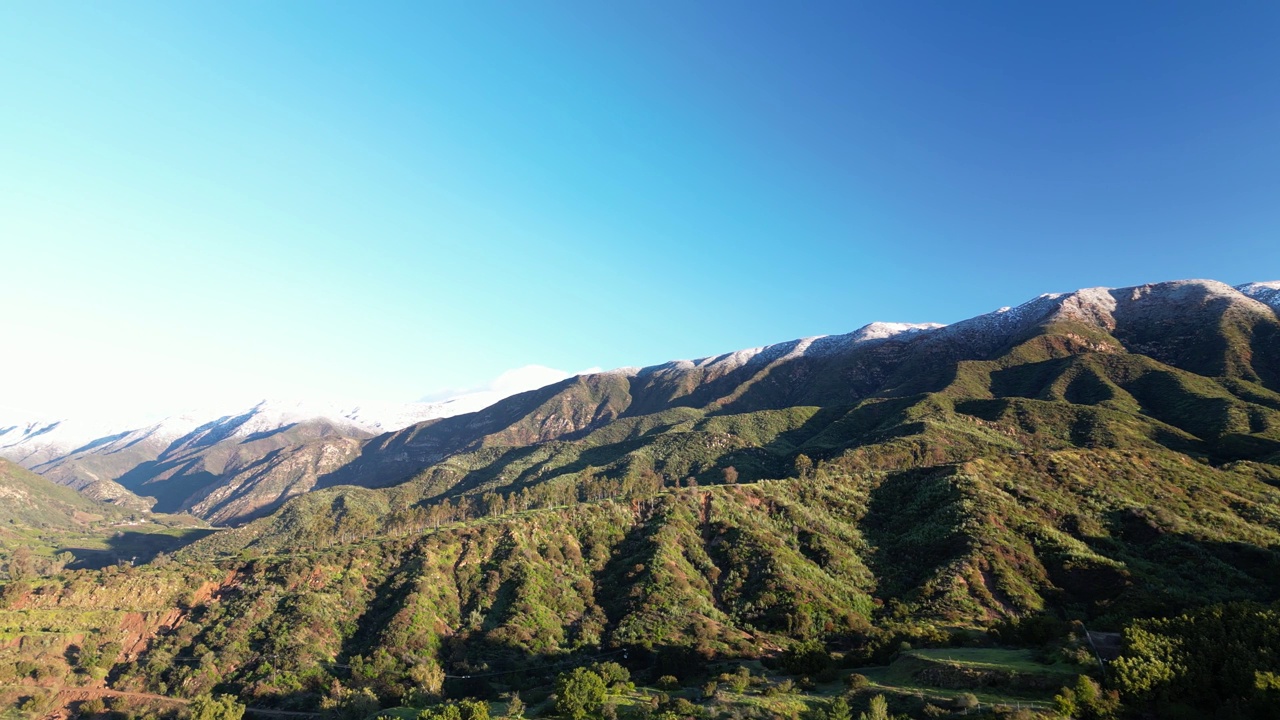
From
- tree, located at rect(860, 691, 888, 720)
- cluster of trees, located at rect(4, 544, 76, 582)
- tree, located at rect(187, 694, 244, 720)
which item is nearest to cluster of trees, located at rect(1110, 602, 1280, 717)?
tree, located at rect(860, 691, 888, 720)

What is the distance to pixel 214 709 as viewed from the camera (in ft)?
152

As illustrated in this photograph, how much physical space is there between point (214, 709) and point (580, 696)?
34312mm

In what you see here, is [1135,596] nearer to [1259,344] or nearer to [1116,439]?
[1116,439]

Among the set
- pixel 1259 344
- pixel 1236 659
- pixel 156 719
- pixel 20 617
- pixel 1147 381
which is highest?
pixel 1259 344

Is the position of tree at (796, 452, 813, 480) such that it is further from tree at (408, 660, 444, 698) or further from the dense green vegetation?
tree at (408, 660, 444, 698)

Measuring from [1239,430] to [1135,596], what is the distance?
115m

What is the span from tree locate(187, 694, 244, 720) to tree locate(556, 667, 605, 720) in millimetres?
31560

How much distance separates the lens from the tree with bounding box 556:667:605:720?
119ft

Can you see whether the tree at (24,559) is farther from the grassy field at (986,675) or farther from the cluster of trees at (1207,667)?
the cluster of trees at (1207,667)

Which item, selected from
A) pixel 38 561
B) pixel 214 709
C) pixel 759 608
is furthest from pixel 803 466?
pixel 38 561

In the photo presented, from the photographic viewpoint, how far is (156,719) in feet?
158

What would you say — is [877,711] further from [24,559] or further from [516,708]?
[24,559]

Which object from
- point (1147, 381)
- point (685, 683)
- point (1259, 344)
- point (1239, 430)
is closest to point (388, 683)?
point (685, 683)

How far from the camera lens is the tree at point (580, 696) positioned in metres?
36.2
